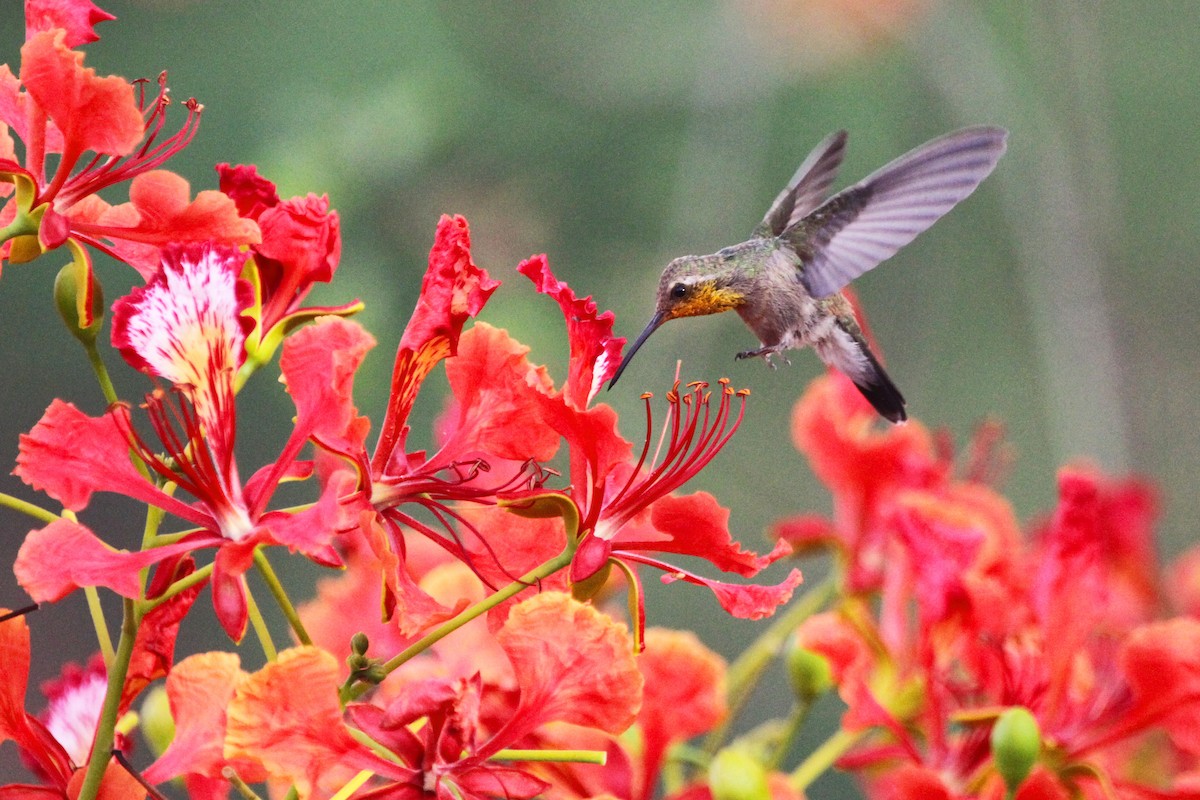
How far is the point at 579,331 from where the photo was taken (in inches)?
34.8

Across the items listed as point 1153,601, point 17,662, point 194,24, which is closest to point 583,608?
point 17,662

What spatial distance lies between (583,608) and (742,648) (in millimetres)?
4106

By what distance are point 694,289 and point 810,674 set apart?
0.37 metres

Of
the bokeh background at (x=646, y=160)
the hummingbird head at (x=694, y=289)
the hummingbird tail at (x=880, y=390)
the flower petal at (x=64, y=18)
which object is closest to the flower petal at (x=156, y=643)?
the flower petal at (x=64, y=18)

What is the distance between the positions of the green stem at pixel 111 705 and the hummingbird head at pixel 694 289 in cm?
50

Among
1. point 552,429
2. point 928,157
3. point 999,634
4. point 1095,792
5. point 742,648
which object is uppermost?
point 928,157

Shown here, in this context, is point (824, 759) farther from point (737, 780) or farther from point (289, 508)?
point (289, 508)

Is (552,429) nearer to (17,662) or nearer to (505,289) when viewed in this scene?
(17,662)

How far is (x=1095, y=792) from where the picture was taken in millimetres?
1187

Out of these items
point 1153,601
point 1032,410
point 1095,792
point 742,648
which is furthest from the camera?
point 1032,410

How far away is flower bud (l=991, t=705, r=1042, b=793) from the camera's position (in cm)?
108

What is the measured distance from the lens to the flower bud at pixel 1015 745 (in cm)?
108

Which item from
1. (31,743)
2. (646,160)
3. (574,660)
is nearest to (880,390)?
(574,660)

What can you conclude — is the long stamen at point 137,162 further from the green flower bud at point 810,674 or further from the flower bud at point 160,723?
the green flower bud at point 810,674
